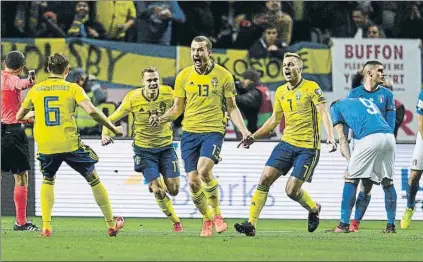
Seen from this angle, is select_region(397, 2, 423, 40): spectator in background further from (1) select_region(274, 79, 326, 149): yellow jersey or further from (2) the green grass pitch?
(1) select_region(274, 79, 326, 149): yellow jersey

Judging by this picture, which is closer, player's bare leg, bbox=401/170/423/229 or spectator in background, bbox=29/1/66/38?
player's bare leg, bbox=401/170/423/229

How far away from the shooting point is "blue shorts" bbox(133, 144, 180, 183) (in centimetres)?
1653

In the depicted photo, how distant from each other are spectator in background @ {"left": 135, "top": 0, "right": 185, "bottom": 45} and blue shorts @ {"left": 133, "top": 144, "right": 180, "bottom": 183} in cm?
657

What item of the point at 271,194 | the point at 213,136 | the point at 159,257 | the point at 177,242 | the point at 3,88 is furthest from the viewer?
the point at 271,194

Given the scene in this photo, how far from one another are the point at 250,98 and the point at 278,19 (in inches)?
98.8

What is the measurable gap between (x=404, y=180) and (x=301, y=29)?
483cm

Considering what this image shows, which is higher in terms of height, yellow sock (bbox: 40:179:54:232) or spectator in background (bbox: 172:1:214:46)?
spectator in background (bbox: 172:1:214:46)

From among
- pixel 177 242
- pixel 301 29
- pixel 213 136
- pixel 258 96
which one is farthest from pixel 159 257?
pixel 301 29

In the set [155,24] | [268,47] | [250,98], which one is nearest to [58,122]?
[250,98]

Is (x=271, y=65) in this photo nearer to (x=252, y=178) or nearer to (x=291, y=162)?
(x=252, y=178)

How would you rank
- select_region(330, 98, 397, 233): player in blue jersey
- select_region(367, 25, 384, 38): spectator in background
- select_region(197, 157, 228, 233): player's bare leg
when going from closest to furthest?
select_region(197, 157, 228, 233): player's bare leg < select_region(330, 98, 397, 233): player in blue jersey < select_region(367, 25, 384, 38): spectator in background

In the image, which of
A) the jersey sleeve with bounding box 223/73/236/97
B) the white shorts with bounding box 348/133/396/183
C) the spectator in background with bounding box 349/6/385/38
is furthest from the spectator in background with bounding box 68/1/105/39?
the jersey sleeve with bounding box 223/73/236/97

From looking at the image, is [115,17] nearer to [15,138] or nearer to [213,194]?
[15,138]

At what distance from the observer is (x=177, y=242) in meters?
13.5
